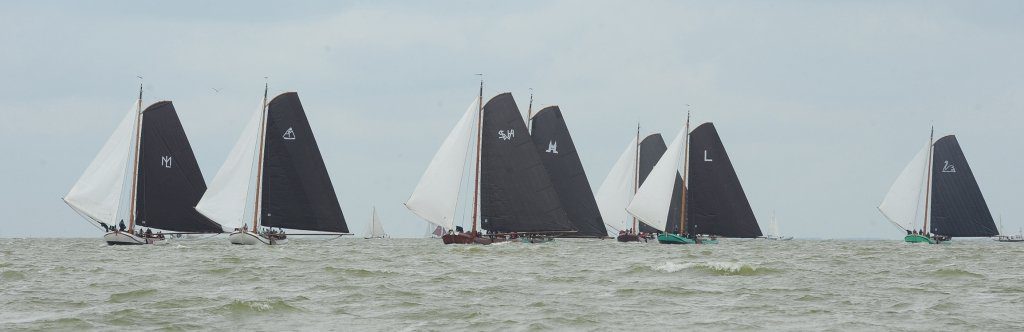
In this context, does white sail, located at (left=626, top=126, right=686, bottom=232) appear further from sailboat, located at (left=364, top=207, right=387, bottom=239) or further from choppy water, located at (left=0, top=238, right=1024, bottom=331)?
sailboat, located at (left=364, top=207, right=387, bottom=239)

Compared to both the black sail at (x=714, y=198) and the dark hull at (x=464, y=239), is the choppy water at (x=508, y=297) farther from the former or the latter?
the black sail at (x=714, y=198)

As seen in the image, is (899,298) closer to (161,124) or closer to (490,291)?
(490,291)

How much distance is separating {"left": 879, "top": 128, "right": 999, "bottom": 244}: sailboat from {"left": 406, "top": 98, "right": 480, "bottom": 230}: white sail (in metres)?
47.4

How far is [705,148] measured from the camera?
263ft

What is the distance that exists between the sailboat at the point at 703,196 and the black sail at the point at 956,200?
981 inches

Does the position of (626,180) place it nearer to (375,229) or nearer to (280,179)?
(280,179)

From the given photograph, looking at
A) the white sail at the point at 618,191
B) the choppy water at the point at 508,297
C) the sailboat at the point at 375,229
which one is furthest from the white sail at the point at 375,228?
the choppy water at the point at 508,297

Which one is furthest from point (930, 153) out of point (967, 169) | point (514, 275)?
point (514, 275)

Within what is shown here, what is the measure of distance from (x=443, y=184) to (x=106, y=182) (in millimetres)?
18684

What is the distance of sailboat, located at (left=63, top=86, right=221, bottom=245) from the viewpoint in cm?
6594

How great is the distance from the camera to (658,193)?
7925 cm

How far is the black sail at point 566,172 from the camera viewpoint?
77750mm

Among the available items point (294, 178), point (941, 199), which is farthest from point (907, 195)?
A: point (294, 178)

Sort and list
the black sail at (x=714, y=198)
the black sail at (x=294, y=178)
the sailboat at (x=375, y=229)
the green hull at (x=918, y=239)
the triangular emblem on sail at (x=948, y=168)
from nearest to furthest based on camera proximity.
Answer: the black sail at (x=294, y=178) < the black sail at (x=714, y=198) < the green hull at (x=918, y=239) < the triangular emblem on sail at (x=948, y=168) < the sailboat at (x=375, y=229)
